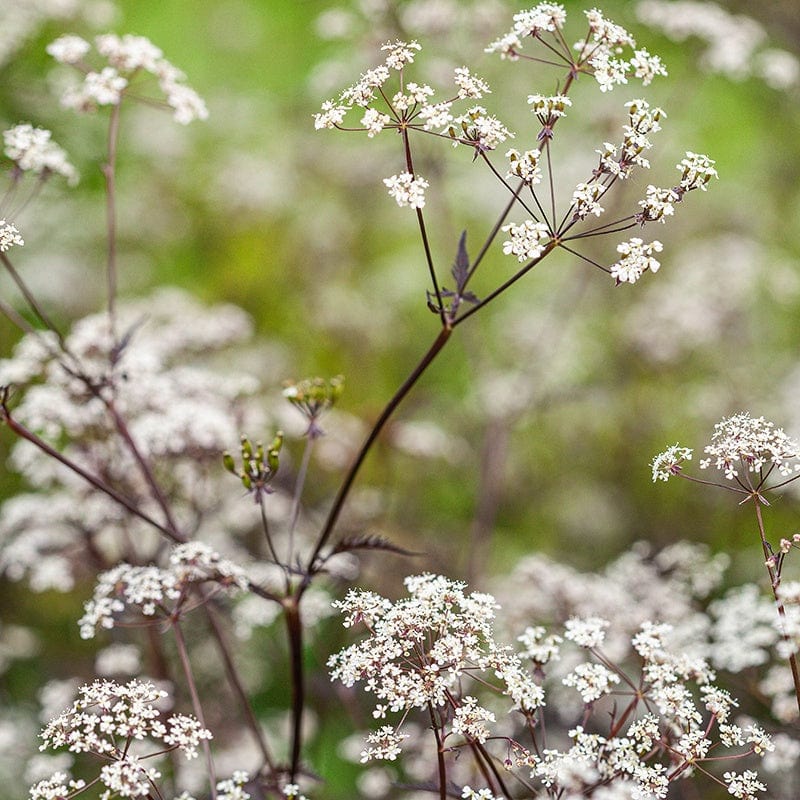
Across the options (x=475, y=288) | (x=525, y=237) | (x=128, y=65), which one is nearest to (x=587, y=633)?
(x=525, y=237)

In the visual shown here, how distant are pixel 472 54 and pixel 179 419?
209 centimetres

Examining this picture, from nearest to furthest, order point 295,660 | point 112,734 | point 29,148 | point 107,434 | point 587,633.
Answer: point 112,734, point 587,633, point 295,660, point 29,148, point 107,434

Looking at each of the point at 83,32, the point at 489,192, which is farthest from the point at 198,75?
the point at 489,192

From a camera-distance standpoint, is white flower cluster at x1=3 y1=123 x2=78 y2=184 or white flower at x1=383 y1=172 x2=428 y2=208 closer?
white flower at x1=383 y1=172 x2=428 y2=208

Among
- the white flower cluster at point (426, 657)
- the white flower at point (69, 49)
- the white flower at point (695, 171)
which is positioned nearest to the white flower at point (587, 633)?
the white flower cluster at point (426, 657)

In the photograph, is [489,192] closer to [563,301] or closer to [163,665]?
[563,301]

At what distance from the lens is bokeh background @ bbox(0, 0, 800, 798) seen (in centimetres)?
320

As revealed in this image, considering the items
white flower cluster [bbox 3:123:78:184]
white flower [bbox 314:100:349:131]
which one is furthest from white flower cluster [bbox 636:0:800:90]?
white flower cluster [bbox 3:123:78:184]

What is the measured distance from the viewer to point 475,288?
4.55 m

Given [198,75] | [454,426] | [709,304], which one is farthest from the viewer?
[198,75]

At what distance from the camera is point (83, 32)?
471 centimetres

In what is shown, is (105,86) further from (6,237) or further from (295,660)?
(295,660)

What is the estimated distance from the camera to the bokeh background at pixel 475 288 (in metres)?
3.20

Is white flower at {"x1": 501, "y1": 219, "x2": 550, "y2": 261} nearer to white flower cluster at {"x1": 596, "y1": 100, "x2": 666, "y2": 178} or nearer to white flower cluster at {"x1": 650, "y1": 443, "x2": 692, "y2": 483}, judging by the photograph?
white flower cluster at {"x1": 596, "y1": 100, "x2": 666, "y2": 178}
